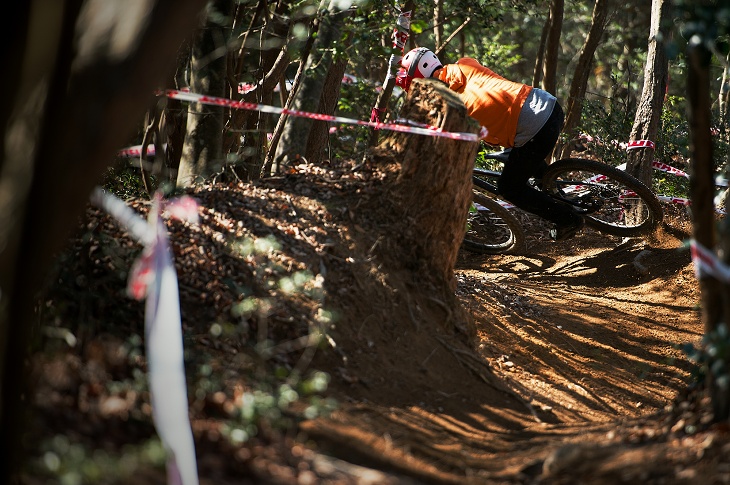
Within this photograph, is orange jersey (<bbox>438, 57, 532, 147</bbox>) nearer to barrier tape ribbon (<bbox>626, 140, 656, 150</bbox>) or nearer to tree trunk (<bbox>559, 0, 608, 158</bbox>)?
barrier tape ribbon (<bbox>626, 140, 656, 150</bbox>)

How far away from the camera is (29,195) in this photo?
9.35 ft

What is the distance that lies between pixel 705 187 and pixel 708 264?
15.8 inches

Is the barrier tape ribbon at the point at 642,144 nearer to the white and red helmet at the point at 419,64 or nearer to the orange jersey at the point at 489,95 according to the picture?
the orange jersey at the point at 489,95

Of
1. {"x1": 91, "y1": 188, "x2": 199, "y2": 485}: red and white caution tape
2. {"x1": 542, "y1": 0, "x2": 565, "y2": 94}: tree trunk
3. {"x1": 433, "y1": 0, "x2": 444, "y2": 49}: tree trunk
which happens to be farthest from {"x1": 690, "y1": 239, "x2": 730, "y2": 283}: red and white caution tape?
{"x1": 542, "y1": 0, "x2": 565, "y2": 94}: tree trunk

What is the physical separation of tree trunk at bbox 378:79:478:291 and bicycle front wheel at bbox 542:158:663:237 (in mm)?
2841

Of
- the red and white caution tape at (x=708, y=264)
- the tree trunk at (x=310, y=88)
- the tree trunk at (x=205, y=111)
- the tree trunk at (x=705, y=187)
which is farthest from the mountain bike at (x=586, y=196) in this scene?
the red and white caution tape at (x=708, y=264)

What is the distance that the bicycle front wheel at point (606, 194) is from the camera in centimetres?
869

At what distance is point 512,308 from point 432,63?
257 cm

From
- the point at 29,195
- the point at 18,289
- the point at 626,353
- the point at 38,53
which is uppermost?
the point at 38,53

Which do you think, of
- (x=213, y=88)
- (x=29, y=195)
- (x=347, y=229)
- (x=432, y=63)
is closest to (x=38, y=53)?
(x=29, y=195)

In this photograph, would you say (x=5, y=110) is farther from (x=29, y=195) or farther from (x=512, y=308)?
(x=512, y=308)

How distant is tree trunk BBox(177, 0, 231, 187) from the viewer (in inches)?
274

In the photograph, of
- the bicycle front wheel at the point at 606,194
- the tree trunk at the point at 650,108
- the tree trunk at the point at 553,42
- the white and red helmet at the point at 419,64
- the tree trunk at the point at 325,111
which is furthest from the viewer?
the tree trunk at the point at 553,42

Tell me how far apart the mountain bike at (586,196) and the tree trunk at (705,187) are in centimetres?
434
